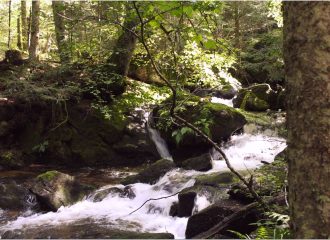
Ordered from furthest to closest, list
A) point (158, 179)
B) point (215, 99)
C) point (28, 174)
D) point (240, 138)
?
1. point (215, 99)
2. point (240, 138)
3. point (28, 174)
4. point (158, 179)

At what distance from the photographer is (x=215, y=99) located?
1576 centimetres

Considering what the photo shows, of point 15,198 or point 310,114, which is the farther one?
point 15,198

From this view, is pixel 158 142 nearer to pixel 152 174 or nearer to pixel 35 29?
pixel 152 174

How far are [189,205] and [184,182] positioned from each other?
5.20 feet

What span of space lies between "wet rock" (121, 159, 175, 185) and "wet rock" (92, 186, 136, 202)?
0.42 metres

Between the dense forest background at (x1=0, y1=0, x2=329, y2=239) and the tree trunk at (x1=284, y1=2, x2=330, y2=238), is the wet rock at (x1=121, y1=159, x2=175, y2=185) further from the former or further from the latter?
the tree trunk at (x1=284, y1=2, x2=330, y2=238)

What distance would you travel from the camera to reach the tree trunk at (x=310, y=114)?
6.10 ft

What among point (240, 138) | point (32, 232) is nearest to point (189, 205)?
point (32, 232)

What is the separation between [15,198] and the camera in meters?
8.79

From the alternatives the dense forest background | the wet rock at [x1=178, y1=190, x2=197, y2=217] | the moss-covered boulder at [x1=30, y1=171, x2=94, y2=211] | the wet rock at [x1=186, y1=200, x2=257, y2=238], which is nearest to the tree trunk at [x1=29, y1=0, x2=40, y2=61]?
the dense forest background

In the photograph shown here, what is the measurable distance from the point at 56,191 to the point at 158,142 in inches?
164

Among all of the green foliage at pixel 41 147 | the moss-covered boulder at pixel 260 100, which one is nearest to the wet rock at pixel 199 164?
the green foliage at pixel 41 147

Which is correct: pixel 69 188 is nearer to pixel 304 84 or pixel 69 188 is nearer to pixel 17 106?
pixel 17 106

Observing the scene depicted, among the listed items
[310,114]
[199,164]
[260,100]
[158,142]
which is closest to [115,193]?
[199,164]
